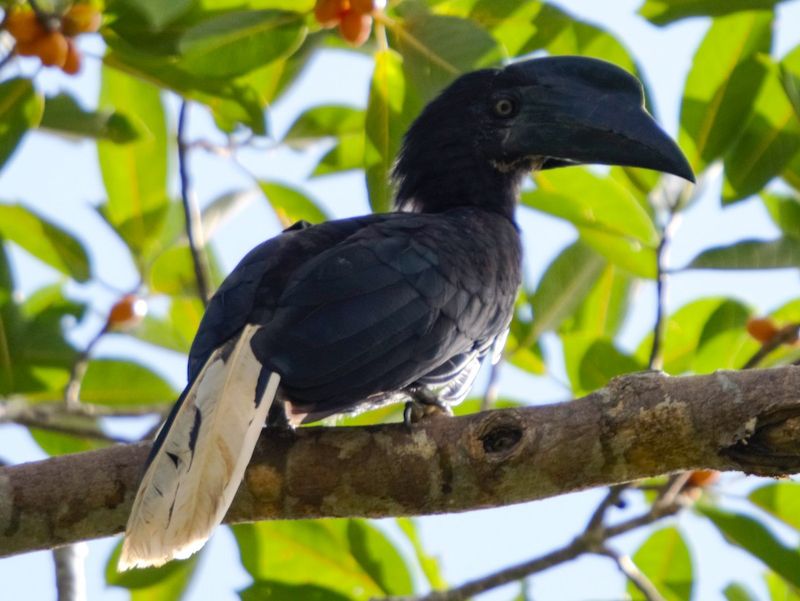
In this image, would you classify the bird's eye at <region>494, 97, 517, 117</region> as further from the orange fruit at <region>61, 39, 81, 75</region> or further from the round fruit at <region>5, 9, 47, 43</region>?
the round fruit at <region>5, 9, 47, 43</region>

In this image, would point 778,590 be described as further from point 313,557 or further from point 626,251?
point 313,557

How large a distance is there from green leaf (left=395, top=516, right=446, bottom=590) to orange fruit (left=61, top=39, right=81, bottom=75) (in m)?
1.97

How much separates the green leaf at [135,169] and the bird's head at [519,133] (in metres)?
0.98

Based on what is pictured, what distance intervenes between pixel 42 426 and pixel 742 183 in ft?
8.45

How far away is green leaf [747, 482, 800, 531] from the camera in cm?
→ 468

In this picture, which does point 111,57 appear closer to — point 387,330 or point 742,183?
point 387,330

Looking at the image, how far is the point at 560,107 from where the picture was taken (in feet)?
16.1

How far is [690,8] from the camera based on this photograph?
4559 mm

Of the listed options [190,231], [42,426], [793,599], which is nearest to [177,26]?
[190,231]

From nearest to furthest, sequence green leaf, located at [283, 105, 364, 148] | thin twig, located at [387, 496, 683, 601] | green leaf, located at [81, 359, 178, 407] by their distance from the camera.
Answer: thin twig, located at [387, 496, 683, 601] → green leaf, located at [81, 359, 178, 407] → green leaf, located at [283, 105, 364, 148]

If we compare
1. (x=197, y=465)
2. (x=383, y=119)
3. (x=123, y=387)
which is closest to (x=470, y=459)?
(x=197, y=465)

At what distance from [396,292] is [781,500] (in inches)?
67.9

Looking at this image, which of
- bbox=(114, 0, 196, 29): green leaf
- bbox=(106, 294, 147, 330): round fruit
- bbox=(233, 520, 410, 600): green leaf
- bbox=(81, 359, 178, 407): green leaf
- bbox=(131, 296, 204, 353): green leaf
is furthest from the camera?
bbox=(131, 296, 204, 353): green leaf

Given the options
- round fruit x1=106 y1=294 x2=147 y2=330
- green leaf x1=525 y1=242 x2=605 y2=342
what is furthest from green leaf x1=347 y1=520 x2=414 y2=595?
round fruit x1=106 y1=294 x2=147 y2=330
